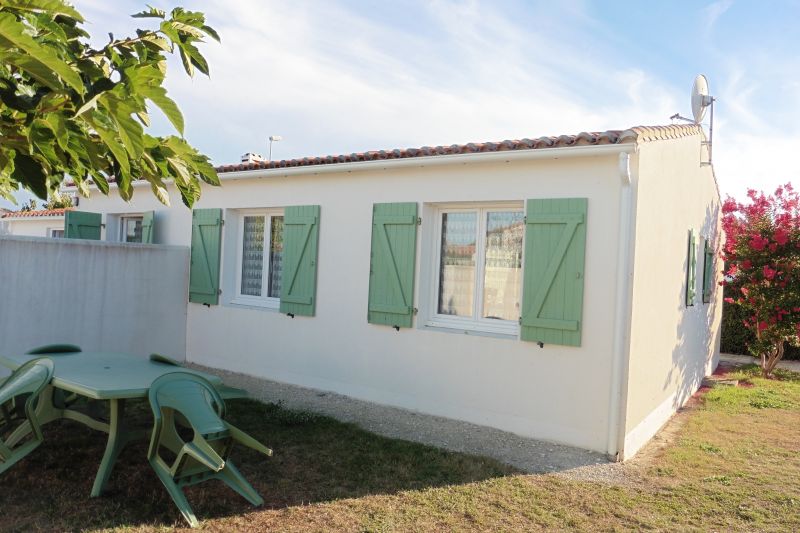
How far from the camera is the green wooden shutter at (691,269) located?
326 inches

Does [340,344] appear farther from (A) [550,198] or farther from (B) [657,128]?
(B) [657,128]

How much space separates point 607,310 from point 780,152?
33.3 ft

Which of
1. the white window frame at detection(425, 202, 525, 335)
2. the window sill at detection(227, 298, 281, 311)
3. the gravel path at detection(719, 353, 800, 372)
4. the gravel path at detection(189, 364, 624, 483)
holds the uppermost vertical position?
the white window frame at detection(425, 202, 525, 335)

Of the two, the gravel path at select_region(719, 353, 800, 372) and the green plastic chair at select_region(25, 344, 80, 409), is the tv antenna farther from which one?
the green plastic chair at select_region(25, 344, 80, 409)

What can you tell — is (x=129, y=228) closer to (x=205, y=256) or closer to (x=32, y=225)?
(x=205, y=256)

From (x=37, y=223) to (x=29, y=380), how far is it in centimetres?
1311

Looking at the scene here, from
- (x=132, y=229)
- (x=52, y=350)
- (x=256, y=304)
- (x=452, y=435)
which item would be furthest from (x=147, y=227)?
(x=452, y=435)

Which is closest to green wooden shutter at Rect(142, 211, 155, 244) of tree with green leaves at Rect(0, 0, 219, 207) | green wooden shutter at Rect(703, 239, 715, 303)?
tree with green leaves at Rect(0, 0, 219, 207)

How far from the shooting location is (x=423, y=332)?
693 cm

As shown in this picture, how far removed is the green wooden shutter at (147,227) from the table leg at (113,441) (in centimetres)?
591

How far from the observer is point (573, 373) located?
5.92m

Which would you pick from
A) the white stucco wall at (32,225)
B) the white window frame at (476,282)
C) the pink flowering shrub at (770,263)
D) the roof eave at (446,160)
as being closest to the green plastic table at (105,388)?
the white window frame at (476,282)

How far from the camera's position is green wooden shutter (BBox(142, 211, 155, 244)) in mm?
9852

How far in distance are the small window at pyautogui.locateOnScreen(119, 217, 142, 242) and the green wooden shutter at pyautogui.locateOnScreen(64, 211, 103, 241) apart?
0.38m
